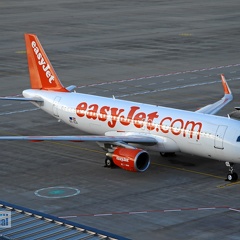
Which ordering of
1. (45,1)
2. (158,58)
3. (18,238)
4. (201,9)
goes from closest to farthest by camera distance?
1. (18,238)
2. (158,58)
3. (201,9)
4. (45,1)

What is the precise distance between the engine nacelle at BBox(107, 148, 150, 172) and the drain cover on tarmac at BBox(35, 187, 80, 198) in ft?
12.3

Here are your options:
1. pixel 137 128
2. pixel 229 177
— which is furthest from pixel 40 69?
pixel 229 177

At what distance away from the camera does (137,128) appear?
59.9 m

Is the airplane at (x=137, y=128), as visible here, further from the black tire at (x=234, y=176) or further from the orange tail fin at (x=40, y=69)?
the orange tail fin at (x=40, y=69)

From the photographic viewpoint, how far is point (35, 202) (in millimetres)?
52031

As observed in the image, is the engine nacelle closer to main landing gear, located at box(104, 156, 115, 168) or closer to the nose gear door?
main landing gear, located at box(104, 156, 115, 168)

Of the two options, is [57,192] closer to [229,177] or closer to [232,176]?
[229,177]

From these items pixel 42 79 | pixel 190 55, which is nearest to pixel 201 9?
pixel 190 55

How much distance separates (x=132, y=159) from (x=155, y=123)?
4.29m

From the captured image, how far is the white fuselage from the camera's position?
182 feet

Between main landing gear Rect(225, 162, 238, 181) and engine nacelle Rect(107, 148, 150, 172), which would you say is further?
main landing gear Rect(225, 162, 238, 181)

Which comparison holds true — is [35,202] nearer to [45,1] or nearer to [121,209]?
[121,209]

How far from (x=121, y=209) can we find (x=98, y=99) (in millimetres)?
14531

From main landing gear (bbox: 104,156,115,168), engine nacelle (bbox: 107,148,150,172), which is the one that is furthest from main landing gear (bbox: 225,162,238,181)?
main landing gear (bbox: 104,156,115,168)
